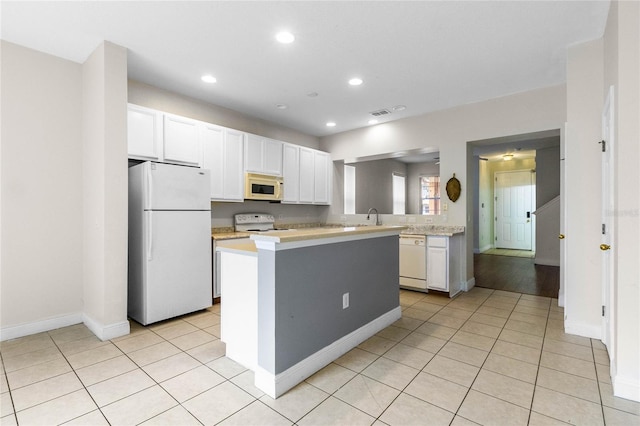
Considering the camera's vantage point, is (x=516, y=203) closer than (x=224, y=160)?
No

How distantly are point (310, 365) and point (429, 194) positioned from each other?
27.3 feet

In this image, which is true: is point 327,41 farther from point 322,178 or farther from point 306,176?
point 322,178

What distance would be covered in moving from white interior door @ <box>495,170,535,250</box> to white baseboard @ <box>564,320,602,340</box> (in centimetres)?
645

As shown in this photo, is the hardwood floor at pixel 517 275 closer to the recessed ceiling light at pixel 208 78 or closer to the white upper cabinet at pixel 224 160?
the white upper cabinet at pixel 224 160

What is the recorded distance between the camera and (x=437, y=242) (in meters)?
4.30

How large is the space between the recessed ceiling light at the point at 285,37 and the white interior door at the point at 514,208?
824 cm

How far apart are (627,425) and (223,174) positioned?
14.2 feet

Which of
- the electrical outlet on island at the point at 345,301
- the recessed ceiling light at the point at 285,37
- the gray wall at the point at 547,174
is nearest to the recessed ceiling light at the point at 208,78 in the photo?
the recessed ceiling light at the point at 285,37

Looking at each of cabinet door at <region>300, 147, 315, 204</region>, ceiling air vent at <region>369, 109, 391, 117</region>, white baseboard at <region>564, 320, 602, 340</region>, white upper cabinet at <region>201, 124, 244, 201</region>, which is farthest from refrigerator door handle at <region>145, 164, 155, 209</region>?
white baseboard at <region>564, 320, 602, 340</region>

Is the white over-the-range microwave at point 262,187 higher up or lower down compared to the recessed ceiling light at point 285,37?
lower down

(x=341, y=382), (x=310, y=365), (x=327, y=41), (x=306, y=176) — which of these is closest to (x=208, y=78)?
(x=327, y=41)

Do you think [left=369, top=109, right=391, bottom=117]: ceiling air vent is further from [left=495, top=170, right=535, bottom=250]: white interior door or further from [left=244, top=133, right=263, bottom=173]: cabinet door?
[left=495, top=170, right=535, bottom=250]: white interior door

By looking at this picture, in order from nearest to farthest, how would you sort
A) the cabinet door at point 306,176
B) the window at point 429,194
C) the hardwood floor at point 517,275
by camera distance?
1. the hardwood floor at point 517,275
2. the cabinet door at point 306,176
3. the window at point 429,194

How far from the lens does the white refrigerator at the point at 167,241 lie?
3166 mm
